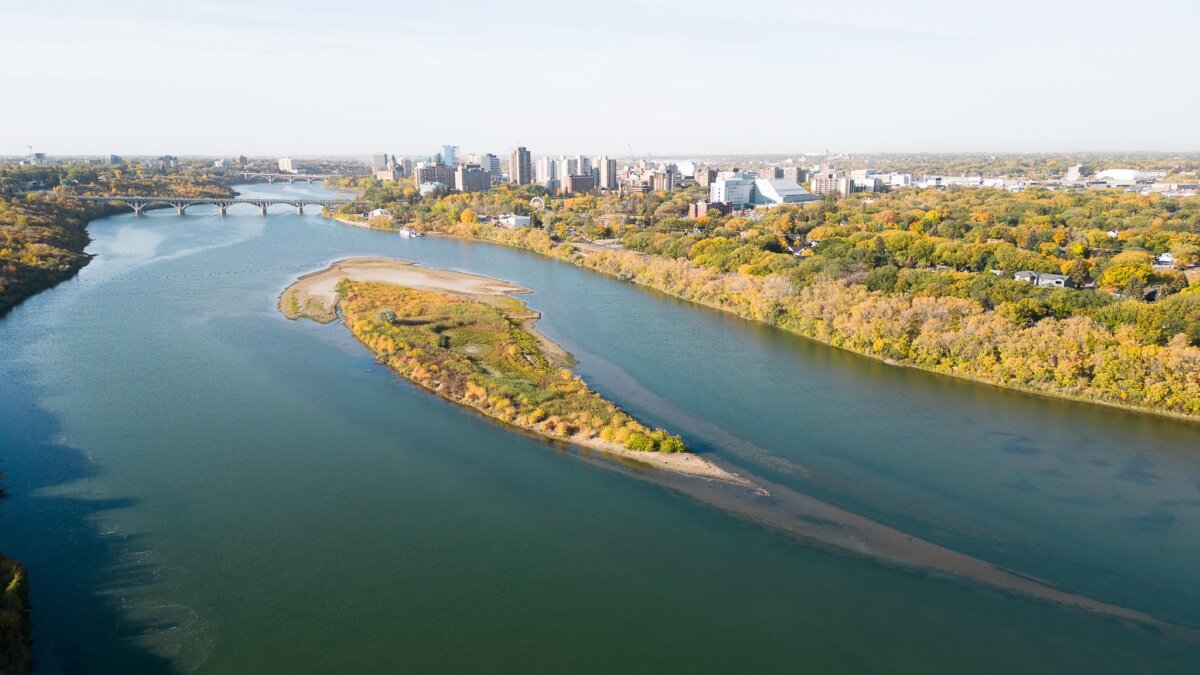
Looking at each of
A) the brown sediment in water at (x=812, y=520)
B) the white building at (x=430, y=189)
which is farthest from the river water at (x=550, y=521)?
the white building at (x=430, y=189)

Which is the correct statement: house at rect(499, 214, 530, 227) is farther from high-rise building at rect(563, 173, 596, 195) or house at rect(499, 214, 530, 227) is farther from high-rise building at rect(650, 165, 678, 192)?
high-rise building at rect(650, 165, 678, 192)

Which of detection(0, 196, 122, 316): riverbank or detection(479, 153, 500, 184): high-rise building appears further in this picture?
detection(479, 153, 500, 184): high-rise building

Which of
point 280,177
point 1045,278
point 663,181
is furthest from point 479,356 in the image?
point 280,177

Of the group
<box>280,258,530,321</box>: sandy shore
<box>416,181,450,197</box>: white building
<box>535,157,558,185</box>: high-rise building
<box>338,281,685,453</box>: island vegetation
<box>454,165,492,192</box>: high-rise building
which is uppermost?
<box>535,157,558,185</box>: high-rise building

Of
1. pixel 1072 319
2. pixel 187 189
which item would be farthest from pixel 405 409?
pixel 187 189

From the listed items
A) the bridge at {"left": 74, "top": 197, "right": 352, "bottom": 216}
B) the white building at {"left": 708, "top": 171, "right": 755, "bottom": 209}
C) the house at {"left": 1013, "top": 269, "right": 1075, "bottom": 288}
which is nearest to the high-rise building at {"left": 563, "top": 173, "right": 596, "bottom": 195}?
the white building at {"left": 708, "top": 171, "right": 755, "bottom": 209}

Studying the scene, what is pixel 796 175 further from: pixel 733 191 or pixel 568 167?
pixel 733 191
